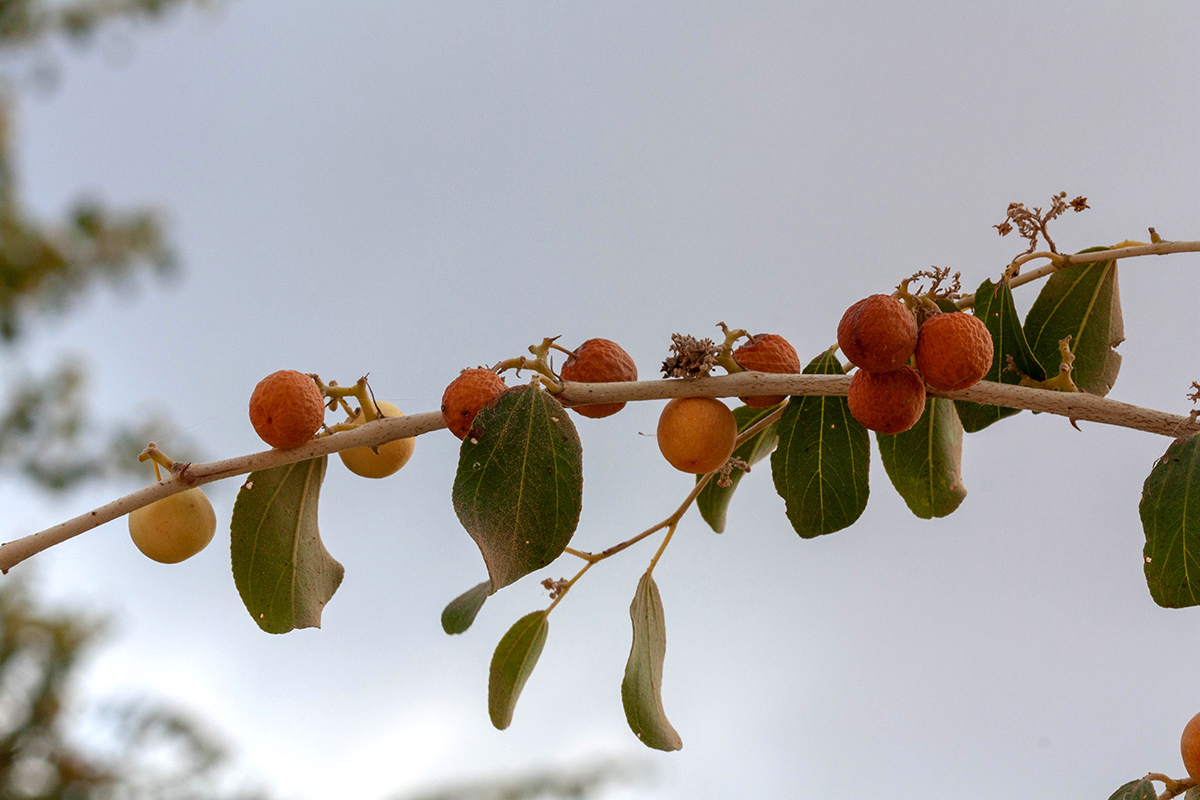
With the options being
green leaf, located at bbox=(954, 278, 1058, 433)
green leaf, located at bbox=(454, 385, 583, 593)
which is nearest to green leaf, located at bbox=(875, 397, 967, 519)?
green leaf, located at bbox=(954, 278, 1058, 433)

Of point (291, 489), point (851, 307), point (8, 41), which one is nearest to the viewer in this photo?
point (851, 307)

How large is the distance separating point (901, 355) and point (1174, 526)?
0.24 meters

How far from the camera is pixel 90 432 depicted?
4465 mm

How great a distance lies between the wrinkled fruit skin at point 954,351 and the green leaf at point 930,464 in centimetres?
19

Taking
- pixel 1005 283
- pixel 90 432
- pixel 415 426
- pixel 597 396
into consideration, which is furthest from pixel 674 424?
pixel 90 432

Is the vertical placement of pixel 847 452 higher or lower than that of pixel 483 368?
lower

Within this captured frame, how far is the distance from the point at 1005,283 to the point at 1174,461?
0.15 metres

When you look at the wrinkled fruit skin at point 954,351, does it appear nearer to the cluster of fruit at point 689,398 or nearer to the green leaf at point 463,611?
the cluster of fruit at point 689,398

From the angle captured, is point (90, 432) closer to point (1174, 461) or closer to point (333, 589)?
point (333, 589)

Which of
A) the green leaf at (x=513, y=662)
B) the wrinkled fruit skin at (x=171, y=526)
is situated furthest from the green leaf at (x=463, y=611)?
the wrinkled fruit skin at (x=171, y=526)

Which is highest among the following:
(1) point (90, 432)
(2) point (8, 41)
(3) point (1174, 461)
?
(2) point (8, 41)

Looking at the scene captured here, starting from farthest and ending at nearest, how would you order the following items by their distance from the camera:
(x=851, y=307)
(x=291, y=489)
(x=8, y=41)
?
(x=8, y=41), (x=291, y=489), (x=851, y=307)

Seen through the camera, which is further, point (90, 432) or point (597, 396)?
point (90, 432)

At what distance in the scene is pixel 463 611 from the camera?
2.64 feet
